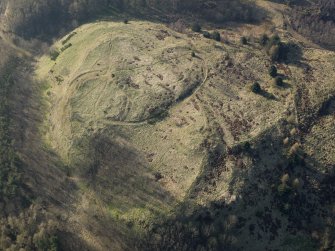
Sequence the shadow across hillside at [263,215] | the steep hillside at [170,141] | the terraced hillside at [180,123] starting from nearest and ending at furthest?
the shadow across hillside at [263,215] → the steep hillside at [170,141] → the terraced hillside at [180,123]

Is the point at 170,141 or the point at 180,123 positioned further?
the point at 180,123

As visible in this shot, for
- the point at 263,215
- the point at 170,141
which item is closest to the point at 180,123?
the point at 170,141

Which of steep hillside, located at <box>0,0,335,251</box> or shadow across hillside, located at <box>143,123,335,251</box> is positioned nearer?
shadow across hillside, located at <box>143,123,335,251</box>

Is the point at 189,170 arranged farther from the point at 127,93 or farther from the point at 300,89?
the point at 300,89

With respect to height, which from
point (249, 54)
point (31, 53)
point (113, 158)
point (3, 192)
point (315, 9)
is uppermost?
point (315, 9)

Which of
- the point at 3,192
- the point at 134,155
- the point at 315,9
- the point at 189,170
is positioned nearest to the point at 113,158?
the point at 134,155

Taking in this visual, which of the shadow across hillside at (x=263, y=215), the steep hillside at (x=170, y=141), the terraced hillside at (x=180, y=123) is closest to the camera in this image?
the shadow across hillside at (x=263, y=215)

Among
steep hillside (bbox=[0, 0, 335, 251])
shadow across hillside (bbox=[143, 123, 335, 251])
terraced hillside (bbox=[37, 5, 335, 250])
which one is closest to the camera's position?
shadow across hillside (bbox=[143, 123, 335, 251])

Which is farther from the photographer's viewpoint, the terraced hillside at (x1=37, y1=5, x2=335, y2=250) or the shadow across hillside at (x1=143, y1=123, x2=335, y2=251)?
the terraced hillside at (x1=37, y1=5, x2=335, y2=250)

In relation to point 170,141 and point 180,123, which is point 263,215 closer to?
point 170,141

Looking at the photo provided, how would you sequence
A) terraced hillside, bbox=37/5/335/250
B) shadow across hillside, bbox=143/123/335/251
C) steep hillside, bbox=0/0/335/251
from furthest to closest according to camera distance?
terraced hillside, bbox=37/5/335/250, steep hillside, bbox=0/0/335/251, shadow across hillside, bbox=143/123/335/251

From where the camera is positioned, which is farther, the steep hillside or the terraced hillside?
the terraced hillside
